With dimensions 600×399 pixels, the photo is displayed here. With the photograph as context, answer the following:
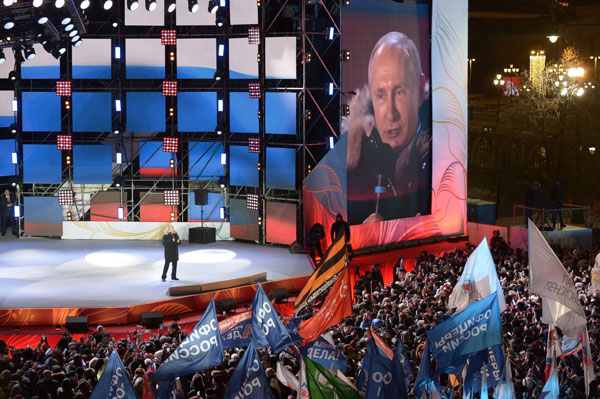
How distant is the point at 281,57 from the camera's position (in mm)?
29297

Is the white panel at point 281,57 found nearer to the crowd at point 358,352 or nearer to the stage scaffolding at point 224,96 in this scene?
the stage scaffolding at point 224,96

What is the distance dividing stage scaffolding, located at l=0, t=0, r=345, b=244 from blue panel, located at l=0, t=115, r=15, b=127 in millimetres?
234

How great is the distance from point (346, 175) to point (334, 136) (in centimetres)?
124

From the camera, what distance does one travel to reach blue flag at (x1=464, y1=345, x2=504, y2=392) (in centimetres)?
1278

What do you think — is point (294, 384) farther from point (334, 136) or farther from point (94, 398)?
point (334, 136)

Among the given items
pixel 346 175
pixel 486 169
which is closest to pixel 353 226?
pixel 346 175

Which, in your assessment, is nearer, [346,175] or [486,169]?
[346,175]

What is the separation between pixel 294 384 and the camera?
1243cm

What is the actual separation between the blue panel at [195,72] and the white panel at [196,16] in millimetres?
1417

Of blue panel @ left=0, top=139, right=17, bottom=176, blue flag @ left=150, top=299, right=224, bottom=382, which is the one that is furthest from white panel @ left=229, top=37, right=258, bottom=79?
blue flag @ left=150, top=299, right=224, bottom=382

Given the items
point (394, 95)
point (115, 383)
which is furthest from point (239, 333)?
point (394, 95)

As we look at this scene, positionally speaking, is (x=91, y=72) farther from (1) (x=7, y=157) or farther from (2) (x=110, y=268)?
(2) (x=110, y=268)

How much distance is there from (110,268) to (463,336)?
616 inches

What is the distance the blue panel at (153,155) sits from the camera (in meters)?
30.6
